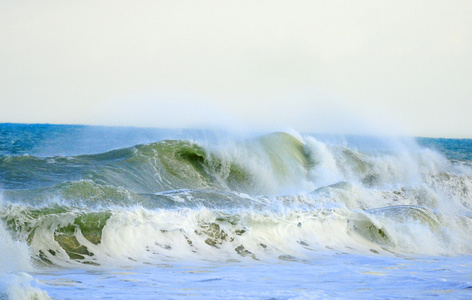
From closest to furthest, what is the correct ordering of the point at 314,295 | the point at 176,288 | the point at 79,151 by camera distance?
the point at 314,295 → the point at 176,288 → the point at 79,151

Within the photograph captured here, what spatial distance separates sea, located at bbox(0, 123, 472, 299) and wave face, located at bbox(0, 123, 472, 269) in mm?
23

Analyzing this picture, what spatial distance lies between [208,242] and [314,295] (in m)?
2.67

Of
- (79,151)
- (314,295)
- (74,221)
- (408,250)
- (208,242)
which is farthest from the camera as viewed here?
(79,151)

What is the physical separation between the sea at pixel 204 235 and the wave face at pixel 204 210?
23 millimetres

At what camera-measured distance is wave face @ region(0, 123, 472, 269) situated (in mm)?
6379

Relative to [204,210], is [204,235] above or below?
below

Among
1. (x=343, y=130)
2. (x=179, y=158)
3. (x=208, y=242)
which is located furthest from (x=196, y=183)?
(x=343, y=130)

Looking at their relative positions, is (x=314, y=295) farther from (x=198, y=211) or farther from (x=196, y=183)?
(x=196, y=183)

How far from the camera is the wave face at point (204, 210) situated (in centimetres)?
638

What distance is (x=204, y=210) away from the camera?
25.0ft

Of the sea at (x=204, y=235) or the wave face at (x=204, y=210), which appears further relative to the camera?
Answer: the wave face at (x=204, y=210)

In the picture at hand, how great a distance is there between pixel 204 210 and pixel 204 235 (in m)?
0.58

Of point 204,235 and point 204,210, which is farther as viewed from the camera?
point 204,210

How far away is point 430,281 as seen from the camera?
5.31m
